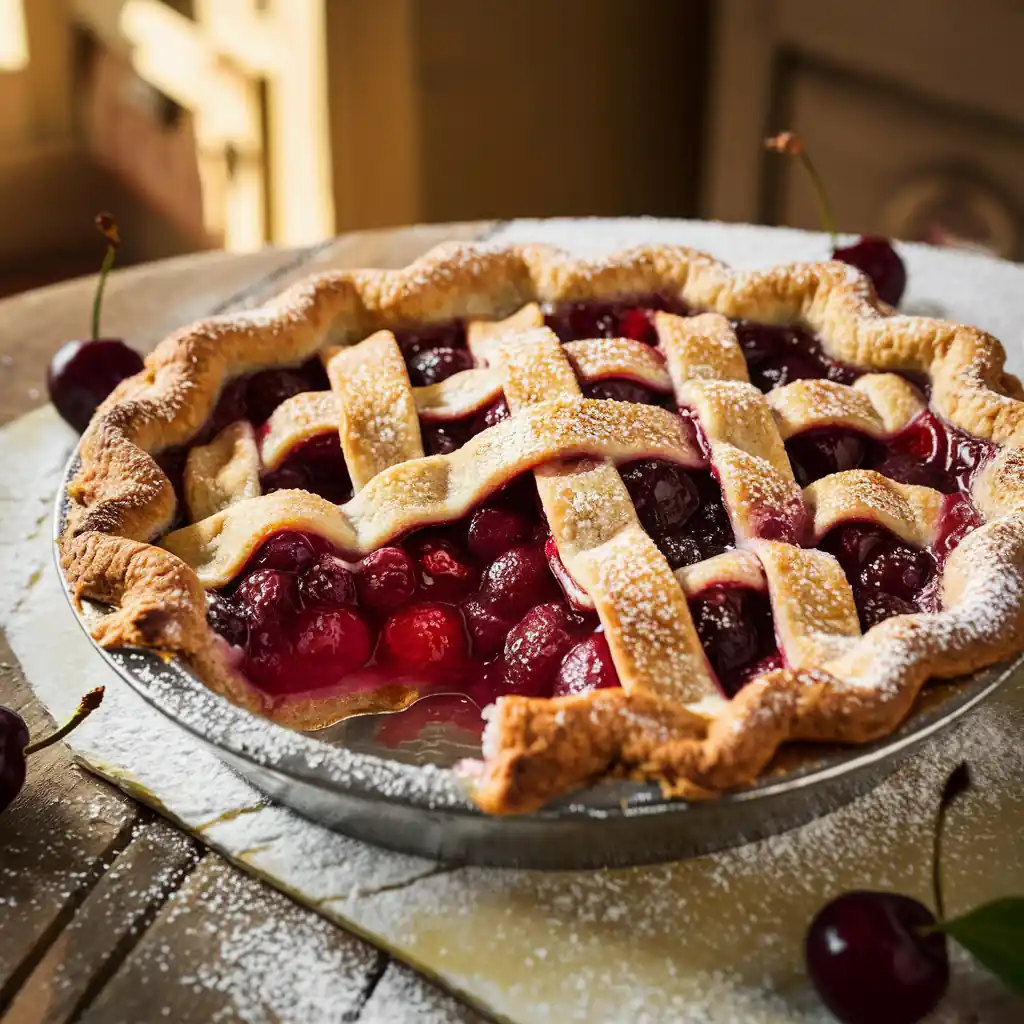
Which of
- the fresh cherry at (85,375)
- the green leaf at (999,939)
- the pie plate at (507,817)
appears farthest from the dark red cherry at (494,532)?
the fresh cherry at (85,375)

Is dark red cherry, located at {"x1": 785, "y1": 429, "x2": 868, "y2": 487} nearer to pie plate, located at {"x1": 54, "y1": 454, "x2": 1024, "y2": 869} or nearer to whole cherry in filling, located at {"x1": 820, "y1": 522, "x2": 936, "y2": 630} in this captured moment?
whole cherry in filling, located at {"x1": 820, "y1": 522, "x2": 936, "y2": 630}

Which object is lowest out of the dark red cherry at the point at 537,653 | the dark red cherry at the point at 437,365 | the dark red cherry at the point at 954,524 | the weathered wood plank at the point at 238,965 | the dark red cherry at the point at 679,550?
the weathered wood plank at the point at 238,965

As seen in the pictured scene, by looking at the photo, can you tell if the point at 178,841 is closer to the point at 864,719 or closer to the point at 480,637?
the point at 480,637

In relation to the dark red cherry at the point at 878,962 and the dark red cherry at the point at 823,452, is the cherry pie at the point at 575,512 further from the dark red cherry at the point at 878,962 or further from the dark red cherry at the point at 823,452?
the dark red cherry at the point at 878,962

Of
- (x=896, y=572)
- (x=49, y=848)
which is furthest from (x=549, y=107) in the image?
(x=49, y=848)

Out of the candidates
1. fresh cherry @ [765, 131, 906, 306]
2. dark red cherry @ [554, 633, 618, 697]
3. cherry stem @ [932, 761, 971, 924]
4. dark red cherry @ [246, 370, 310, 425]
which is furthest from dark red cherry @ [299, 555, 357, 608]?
fresh cherry @ [765, 131, 906, 306]

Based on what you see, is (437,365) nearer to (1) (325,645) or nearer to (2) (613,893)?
(1) (325,645)
